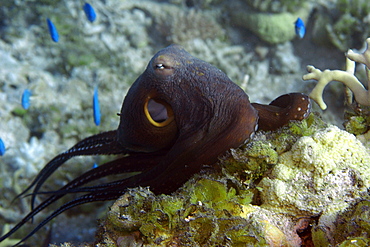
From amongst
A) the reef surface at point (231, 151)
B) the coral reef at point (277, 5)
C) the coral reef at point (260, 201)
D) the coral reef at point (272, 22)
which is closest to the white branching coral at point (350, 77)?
the reef surface at point (231, 151)

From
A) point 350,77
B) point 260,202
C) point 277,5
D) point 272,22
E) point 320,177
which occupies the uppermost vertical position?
point 277,5

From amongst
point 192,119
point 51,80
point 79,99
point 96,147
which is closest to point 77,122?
point 79,99

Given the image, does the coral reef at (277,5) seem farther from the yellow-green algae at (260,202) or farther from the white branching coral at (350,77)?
the yellow-green algae at (260,202)

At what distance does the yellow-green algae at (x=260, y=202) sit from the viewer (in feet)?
5.09

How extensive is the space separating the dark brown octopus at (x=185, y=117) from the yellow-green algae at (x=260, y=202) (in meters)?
0.20

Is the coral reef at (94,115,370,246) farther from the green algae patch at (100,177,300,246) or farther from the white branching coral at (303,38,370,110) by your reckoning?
the white branching coral at (303,38,370,110)

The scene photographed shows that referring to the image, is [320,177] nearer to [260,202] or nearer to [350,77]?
[260,202]

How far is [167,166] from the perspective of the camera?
2123mm

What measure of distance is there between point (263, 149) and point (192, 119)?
59cm

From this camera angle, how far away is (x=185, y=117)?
2148mm

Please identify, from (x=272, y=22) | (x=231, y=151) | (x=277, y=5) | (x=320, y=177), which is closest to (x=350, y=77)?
(x=320, y=177)

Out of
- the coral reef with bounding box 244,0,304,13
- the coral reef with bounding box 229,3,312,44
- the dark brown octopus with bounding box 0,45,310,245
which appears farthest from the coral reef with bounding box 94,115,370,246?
Result: the coral reef with bounding box 244,0,304,13

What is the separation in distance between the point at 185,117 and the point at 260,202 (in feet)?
2.62

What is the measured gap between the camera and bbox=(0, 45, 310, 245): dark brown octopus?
197 centimetres
